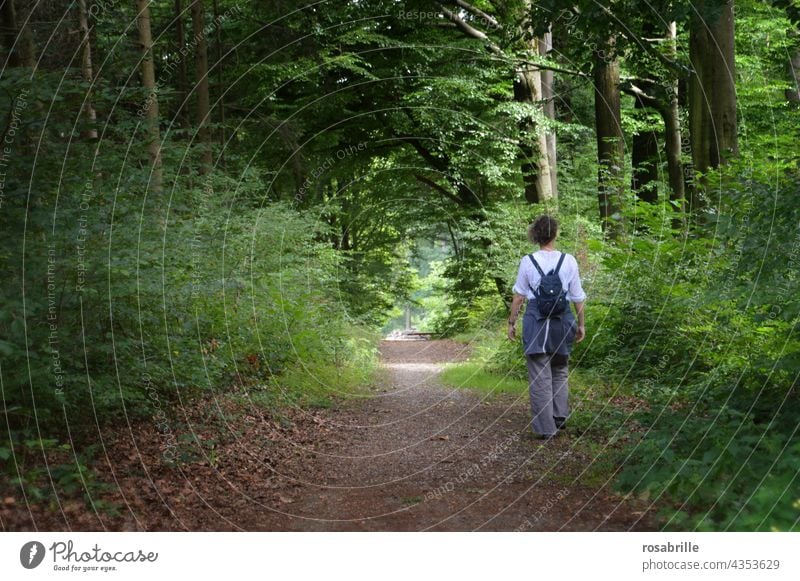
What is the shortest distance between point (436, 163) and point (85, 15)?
11859 millimetres

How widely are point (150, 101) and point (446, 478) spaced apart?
508 cm

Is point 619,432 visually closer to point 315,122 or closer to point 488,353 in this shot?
point 488,353

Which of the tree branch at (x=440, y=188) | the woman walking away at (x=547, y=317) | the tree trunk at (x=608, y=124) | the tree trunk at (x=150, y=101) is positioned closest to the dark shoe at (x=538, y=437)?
the woman walking away at (x=547, y=317)

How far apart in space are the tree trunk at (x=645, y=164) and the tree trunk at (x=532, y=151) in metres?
2.08

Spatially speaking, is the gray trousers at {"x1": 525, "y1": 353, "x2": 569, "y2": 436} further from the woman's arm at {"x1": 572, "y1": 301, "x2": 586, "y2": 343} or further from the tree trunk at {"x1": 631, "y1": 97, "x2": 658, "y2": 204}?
the tree trunk at {"x1": 631, "y1": 97, "x2": 658, "y2": 204}

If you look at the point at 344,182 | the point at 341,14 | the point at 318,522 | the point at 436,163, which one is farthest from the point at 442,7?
the point at 318,522

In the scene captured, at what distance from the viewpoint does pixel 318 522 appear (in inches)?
207

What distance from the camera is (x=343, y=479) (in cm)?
675

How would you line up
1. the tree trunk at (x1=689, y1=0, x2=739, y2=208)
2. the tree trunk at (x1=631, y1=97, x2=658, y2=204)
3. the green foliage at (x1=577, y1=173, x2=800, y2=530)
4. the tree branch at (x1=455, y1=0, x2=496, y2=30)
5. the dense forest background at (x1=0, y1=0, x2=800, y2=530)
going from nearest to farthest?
1. the green foliage at (x1=577, y1=173, x2=800, y2=530)
2. the dense forest background at (x1=0, y1=0, x2=800, y2=530)
3. the tree trunk at (x1=689, y1=0, x2=739, y2=208)
4. the tree branch at (x1=455, y1=0, x2=496, y2=30)
5. the tree trunk at (x1=631, y1=97, x2=658, y2=204)

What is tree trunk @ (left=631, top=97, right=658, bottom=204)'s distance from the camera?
18.5 m

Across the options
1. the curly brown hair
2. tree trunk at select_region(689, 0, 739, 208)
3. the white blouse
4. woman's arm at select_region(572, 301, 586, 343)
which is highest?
tree trunk at select_region(689, 0, 739, 208)

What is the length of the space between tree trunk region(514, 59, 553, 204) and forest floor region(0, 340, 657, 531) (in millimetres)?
8799

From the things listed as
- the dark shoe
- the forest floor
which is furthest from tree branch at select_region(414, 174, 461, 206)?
the dark shoe

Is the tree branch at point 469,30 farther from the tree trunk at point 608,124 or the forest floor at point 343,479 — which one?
the forest floor at point 343,479
